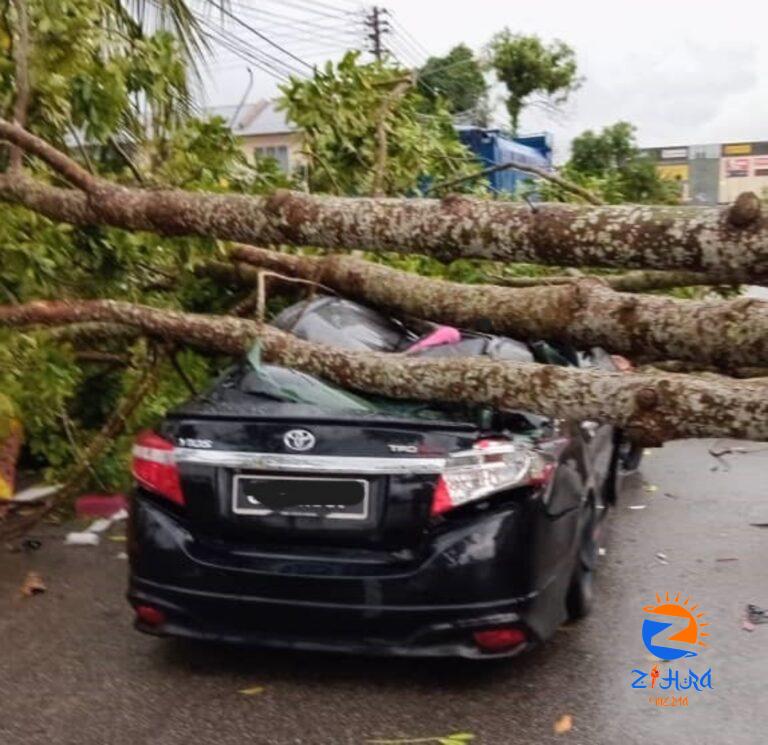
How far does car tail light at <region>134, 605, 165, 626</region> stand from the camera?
161 inches

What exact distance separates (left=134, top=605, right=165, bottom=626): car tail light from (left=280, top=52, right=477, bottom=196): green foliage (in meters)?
4.37

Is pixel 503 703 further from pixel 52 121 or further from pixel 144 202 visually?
pixel 52 121

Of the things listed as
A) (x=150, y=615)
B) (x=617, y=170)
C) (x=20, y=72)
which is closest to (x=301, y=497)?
(x=150, y=615)

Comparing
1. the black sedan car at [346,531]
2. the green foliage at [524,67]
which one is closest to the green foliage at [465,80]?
the green foliage at [524,67]

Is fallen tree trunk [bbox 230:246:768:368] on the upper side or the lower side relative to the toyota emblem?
upper

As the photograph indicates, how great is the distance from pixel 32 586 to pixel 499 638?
8.77 feet

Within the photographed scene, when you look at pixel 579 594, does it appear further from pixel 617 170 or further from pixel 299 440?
pixel 617 170

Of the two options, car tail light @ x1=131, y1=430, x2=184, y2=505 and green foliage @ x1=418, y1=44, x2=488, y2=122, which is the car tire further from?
green foliage @ x1=418, y1=44, x2=488, y2=122

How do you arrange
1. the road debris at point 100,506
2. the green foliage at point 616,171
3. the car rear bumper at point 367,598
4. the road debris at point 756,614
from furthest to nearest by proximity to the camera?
the green foliage at point 616,171 → the road debris at point 100,506 → the road debris at point 756,614 → the car rear bumper at point 367,598

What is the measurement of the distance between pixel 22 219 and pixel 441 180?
3798 millimetres

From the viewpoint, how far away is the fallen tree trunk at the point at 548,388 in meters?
3.89

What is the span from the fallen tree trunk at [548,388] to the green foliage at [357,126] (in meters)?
2.68

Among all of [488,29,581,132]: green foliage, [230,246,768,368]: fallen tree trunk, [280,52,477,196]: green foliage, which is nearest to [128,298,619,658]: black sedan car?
[230,246,768,368]: fallen tree trunk

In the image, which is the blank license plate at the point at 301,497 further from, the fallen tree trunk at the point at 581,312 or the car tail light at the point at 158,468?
the fallen tree trunk at the point at 581,312
